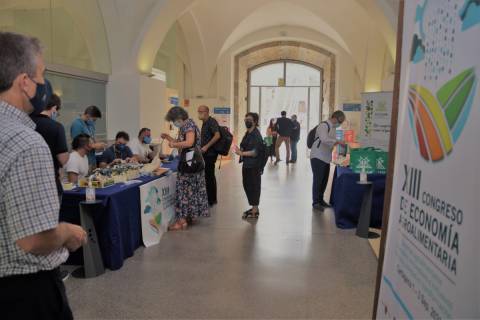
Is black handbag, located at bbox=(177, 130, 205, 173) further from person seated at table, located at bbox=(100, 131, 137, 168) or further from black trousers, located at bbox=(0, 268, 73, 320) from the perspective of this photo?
black trousers, located at bbox=(0, 268, 73, 320)

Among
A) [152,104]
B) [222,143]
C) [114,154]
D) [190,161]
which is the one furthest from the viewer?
[152,104]

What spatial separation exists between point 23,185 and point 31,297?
1.39 ft

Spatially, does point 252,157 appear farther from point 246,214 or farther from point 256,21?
point 256,21

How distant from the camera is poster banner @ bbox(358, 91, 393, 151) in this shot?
5.59 m

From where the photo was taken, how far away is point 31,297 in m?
1.40

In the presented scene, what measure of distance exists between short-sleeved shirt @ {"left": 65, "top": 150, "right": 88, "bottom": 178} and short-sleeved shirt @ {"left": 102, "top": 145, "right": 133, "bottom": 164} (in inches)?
43.2

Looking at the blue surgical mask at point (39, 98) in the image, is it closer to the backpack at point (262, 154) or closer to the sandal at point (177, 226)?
the sandal at point (177, 226)

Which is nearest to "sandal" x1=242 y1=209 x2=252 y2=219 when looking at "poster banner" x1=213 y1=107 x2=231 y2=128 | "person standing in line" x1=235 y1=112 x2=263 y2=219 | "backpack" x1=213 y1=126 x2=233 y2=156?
"person standing in line" x1=235 y1=112 x2=263 y2=219

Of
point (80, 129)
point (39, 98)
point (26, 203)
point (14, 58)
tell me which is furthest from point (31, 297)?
point (80, 129)

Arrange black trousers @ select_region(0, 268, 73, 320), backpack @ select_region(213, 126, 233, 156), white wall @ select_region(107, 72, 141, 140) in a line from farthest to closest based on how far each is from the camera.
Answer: white wall @ select_region(107, 72, 141, 140) < backpack @ select_region(213, 126, 233, 156) < black trousers @ select_region(0, 268, 73, 320)

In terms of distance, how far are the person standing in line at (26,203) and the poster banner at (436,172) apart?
3.63 ft

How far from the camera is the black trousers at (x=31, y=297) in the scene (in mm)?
1366

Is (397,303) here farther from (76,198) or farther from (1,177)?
(76,198)

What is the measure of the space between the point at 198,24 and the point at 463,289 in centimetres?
1325
